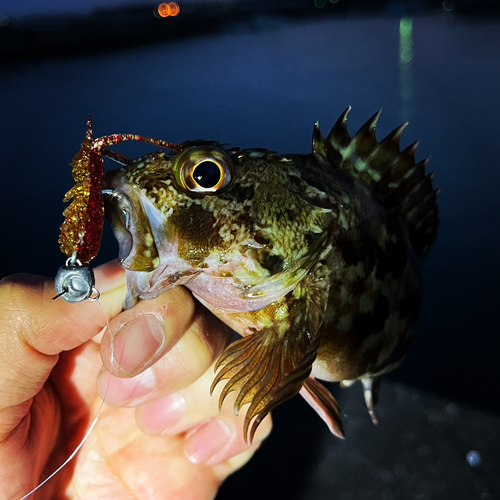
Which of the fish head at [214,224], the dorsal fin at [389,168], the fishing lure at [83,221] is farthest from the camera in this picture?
the dorsal fin at [389,168]

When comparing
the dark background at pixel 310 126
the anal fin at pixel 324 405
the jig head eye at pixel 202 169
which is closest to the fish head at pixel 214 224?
the jig head eye at pixel 202 169

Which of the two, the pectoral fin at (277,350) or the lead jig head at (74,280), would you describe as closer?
the lead jig head at (74,280)

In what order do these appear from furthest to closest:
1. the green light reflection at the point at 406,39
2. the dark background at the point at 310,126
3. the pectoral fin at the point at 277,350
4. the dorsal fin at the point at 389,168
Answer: the green light reflection at the point at 406,39 → the dark background at the point at 310,126 → the dorsal fin at the point at 389,168 → the pectoral fin at the point at 277,350

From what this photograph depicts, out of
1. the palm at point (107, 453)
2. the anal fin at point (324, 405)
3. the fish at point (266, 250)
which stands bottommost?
the palm at point (107, 453)

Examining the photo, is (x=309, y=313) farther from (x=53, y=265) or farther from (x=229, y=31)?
(x=229, y=31)

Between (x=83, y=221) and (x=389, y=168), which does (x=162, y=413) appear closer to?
(x=83, y=221)

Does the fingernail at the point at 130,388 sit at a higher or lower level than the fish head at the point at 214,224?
lower

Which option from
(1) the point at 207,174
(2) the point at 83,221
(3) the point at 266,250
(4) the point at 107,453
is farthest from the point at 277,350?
(4) the point at 107,453

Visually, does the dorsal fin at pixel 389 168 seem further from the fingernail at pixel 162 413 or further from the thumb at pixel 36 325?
the fingernail at pixel 162 413

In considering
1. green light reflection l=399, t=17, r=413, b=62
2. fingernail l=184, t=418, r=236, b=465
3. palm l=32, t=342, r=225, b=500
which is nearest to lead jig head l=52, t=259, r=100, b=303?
palm l=32, t=342, r=225, b=500
